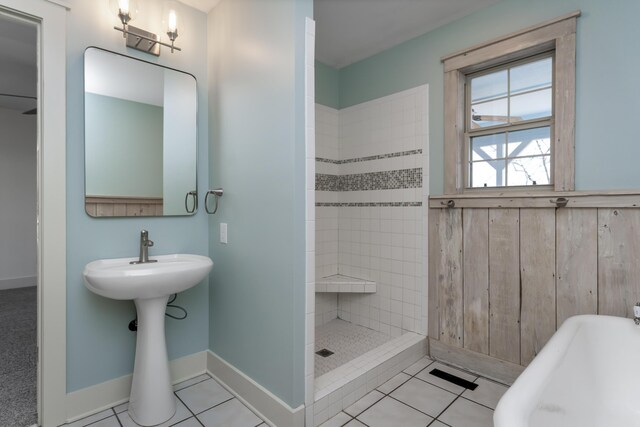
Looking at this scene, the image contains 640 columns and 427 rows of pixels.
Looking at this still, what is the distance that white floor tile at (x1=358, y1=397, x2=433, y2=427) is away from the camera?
5.96 feet

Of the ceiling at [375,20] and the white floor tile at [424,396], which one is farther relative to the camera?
the ceiling at [375,20]

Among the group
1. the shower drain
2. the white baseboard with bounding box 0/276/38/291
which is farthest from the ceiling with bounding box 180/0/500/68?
the white baseboard with bounding box 0/276/38/291

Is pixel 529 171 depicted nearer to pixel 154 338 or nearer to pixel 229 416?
pixel 229 416

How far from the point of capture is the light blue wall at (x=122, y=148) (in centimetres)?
190

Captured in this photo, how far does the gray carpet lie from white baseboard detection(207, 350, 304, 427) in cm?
94

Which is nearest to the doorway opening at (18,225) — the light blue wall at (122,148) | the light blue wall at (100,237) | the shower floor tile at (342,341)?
the light blue wall at (100,237)

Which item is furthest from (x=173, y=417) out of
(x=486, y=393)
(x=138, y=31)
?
(x=138, y=31)

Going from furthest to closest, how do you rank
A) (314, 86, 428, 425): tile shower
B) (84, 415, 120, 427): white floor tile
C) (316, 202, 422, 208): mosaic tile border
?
(316, 202, 422, 208): mosaic tile border, (314, 86, 428, 425): tile shower, (84, 415, 120, 427): white floor tile

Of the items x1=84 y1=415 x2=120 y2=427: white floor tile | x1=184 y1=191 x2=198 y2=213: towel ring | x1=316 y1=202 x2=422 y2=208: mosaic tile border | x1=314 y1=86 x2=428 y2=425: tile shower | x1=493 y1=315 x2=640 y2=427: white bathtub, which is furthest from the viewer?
x1=316 y1=202 x2=422 y2=208: mosaic tile border

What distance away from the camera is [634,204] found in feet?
5.70

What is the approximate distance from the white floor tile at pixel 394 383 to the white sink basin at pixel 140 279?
135 cm

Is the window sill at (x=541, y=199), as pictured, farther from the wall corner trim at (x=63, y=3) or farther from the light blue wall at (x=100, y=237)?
the wall corner trim at (x=63, y=3)

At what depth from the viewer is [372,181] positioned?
3.03 metres

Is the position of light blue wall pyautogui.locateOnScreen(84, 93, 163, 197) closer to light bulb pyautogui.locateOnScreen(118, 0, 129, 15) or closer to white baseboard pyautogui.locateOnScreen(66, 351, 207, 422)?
light bulb pyautogui.locateOnScreen(118, 0, 129, 15)
